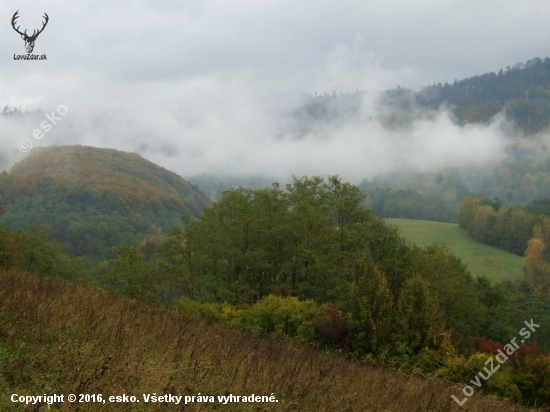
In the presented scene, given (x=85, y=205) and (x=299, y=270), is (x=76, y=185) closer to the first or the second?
(x=85, y=205)

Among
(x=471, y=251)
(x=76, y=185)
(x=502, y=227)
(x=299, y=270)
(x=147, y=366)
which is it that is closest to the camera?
(x=147, y=366)

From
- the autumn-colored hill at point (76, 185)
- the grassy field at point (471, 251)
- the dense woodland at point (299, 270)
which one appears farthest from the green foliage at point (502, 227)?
the autumn-colored hill at point (76, 185)

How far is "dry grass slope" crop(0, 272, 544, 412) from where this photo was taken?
4277 millimetres

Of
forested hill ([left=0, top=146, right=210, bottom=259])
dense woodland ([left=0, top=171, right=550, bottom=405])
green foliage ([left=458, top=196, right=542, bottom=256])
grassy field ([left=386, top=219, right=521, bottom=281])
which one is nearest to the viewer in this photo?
dense woodland ([left=0, top=171, right=550, bottom=405])

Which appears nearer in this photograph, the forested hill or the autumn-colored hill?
the forested hill

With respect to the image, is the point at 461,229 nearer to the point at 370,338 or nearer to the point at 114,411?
the point at 370,338

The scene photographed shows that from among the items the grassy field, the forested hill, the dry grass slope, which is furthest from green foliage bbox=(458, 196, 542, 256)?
the dry grass slope

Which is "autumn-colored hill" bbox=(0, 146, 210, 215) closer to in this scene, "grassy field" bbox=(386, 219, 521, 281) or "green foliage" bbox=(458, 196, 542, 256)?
"grassy field" bbox=(386, 219, 521, 281)

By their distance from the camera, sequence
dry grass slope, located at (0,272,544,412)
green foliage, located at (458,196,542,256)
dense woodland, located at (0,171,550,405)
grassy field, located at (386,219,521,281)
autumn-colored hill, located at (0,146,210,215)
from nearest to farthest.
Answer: dry grass slope, located at (0,272,544,412)
dense woodland, located at (0,171,550,405)
grassy field, located at (386,219,521,281)
green foliage, located at (458,196,542,256)
autumn-colored hill, located at (0,146,210,215)

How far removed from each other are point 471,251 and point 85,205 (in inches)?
5368

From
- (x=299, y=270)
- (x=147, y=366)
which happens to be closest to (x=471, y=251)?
(x=299, y=270)

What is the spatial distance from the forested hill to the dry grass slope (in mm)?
114632

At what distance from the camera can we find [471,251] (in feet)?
316

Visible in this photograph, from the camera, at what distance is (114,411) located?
12.6 feet
